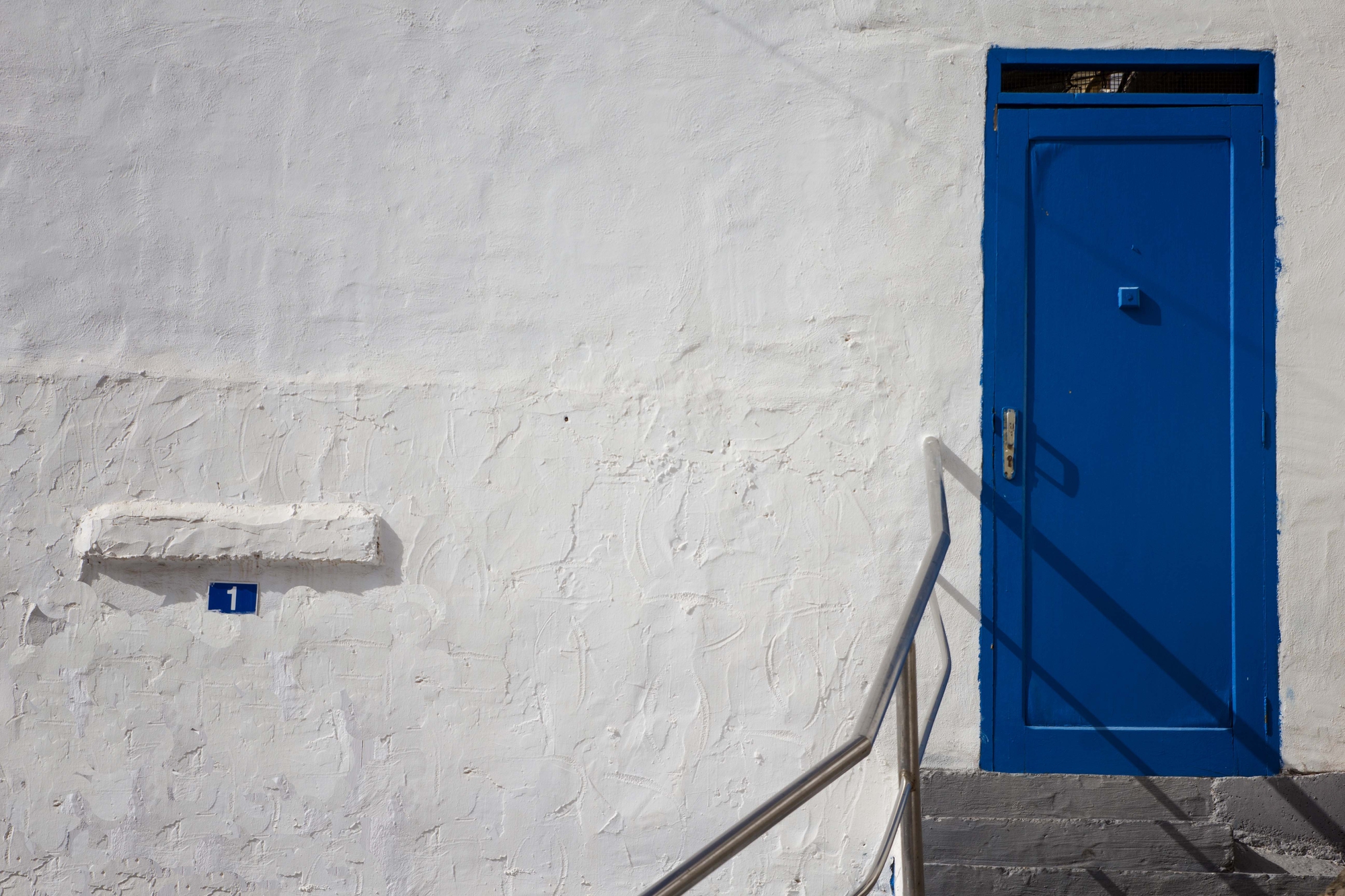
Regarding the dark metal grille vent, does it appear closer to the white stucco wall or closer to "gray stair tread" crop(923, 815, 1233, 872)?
the white stucco wall

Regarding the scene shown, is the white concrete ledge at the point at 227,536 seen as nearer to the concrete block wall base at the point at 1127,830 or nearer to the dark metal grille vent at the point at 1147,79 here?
the concrete block wall base at the point at 1127,830

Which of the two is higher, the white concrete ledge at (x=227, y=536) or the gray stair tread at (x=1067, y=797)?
the white concrete ledge at (x=227, y=536)

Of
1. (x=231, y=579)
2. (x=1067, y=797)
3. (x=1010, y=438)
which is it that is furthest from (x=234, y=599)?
(x=1067, y=797)

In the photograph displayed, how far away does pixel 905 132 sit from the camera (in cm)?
254

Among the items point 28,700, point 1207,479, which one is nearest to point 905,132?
point 1207,479

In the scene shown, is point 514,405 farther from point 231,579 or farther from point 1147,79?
point 1147,79

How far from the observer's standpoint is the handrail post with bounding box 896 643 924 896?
1845 mm

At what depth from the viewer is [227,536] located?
253cm

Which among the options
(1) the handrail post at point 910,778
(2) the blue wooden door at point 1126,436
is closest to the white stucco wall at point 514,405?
(2) the blue wooden door at point 1126,436

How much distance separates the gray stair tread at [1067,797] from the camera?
2.39 metres

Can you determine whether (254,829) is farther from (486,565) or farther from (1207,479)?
(1207,479)

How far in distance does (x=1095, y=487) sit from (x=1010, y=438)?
0.28 m

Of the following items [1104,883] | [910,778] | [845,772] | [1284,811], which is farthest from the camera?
[1284,811]

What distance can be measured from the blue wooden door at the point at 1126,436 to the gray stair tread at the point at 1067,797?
53mm
